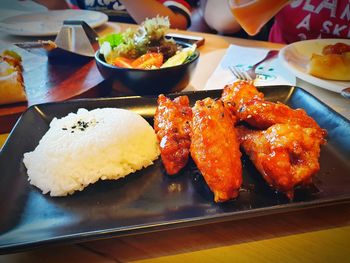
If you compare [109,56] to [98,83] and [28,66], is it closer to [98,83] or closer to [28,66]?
[98,83]

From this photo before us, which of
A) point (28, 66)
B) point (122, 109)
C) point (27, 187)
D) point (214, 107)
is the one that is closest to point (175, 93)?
point (122, 109)

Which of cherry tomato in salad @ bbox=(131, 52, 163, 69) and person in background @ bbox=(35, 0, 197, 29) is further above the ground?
cherry tomato in salad @ bbox=(131, 52, 163, 69)

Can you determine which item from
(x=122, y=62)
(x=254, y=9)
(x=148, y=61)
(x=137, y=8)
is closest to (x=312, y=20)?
(x=254, y=9)

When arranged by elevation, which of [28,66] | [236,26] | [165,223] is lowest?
[236,26]

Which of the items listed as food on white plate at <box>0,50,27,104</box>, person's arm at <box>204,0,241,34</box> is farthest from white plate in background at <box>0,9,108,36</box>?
person's arm at <box>204,0,241,34</box>

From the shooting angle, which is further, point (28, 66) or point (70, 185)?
point (28, 66)

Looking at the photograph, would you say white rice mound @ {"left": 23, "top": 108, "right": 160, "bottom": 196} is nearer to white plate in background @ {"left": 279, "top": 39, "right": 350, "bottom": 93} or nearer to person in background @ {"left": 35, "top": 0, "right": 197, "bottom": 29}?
white plate in background @ {"left": 279, "top": 39, "right": 350, "bottom": 93}

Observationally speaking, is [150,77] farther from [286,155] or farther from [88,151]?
[286,155]
